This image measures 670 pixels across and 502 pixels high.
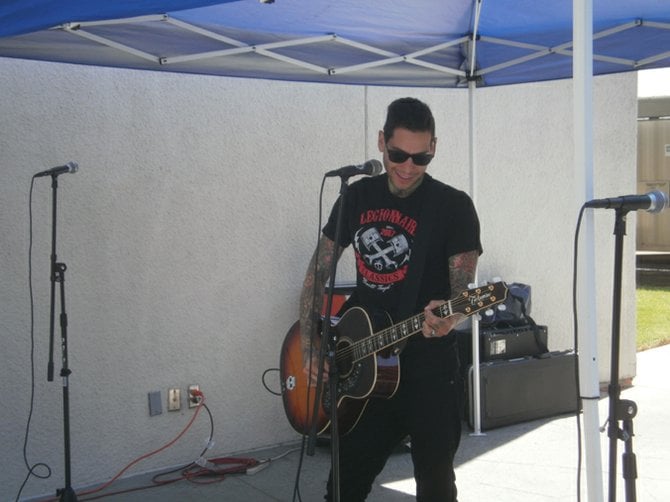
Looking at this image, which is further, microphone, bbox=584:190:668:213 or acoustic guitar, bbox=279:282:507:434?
acoustic guitar, bbox=279:282:507:434

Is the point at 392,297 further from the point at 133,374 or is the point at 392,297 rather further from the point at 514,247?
the point at 514,247

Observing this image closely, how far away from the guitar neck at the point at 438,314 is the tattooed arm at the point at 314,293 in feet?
0.65

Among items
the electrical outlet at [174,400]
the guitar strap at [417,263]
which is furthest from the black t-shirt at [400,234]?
the electrical outlet at [174,400]

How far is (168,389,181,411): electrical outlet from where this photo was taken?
4.92 meters

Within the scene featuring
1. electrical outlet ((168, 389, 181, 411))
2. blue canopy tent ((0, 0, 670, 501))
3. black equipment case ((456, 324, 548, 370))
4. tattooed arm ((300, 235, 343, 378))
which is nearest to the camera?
tattooed arm ((300, 235, 343, 378))

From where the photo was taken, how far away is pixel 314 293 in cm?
316

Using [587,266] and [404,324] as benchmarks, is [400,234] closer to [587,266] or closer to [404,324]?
[404,324]

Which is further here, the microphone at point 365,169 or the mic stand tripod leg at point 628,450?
the microphone at point 365,169

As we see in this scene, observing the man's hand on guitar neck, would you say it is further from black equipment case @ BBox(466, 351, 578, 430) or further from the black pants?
black equipment case @ BBox(466, 351, 578, 430)

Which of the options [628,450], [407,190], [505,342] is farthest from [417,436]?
[505,342]

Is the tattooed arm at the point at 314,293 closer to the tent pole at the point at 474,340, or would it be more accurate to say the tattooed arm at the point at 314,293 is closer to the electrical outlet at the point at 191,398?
the electrical outlet at the point at 191,398

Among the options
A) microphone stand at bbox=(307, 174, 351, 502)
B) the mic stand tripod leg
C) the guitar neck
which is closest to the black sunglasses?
microphone stand at bbox=(307, 174, 351, 502)

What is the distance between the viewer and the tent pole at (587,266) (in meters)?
2.56

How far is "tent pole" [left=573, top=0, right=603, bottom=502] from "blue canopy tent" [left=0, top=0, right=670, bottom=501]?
4.38ft
